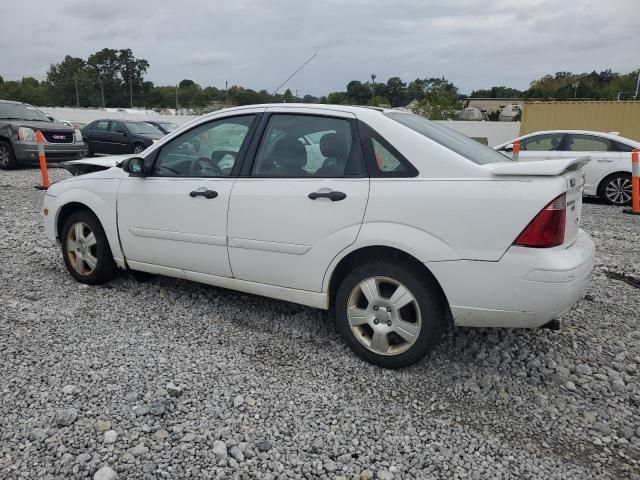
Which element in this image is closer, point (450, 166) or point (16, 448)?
point (16, 448)

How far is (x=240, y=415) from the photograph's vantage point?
2.73 m

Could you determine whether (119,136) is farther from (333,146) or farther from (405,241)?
(405,241)

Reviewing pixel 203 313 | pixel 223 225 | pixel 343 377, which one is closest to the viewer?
pixel 343 377

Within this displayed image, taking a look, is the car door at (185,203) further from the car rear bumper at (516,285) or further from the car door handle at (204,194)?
the car rear bumper at (516,285)

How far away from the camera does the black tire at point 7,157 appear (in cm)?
1240

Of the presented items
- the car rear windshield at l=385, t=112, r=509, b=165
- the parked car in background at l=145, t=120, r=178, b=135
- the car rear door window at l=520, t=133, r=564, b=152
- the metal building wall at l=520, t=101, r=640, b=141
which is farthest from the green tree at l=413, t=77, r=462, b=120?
the car rear windshield at l=385, t=112, r=509, b=165

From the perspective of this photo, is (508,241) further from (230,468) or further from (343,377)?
(230,468)

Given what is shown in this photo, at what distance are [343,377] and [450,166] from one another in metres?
1.41

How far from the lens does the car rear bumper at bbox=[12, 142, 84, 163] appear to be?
12.2 m

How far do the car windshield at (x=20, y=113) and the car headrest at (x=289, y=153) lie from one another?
11923 millimetres

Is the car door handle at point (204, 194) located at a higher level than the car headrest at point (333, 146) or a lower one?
lower

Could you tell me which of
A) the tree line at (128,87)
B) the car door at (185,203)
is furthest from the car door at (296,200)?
the tree line at (128,87)

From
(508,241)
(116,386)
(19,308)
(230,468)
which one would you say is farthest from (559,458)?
(19,308)

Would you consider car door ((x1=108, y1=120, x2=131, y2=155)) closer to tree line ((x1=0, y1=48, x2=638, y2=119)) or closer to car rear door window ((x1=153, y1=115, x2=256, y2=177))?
car rear door window ((x1=153, y1=115, x2=256, y2=177))
